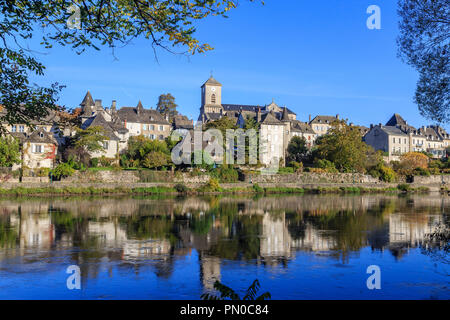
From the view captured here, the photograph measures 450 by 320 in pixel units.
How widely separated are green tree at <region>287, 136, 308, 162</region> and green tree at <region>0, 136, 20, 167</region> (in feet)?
156

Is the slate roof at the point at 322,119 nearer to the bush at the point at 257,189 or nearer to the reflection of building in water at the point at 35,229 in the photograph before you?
the bush at the point at 257,189

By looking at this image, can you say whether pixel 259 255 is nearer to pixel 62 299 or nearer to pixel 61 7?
pixel 62 299

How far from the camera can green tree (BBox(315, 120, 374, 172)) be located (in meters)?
67.9

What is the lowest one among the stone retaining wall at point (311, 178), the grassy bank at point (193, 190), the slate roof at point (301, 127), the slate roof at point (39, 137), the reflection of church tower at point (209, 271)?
the reflection of church tower at point (209, 271)

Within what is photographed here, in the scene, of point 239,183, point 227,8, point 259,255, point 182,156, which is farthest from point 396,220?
point 182,156

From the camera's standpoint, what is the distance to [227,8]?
8.39 meters

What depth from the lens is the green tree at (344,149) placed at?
67.9m

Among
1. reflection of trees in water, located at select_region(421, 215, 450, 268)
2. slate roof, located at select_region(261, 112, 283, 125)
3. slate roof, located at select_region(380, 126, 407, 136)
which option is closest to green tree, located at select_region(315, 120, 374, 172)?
slate roof, located at select_region(261, 112, 283, 125)

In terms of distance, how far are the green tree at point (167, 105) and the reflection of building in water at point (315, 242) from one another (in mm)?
86606

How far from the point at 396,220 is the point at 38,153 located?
43682 millimetres

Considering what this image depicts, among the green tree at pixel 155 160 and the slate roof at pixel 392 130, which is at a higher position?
the slate roof at pixel 392 130

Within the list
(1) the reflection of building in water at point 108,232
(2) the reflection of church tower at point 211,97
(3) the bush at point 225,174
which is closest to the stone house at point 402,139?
(2) the reflection of church tower at point 211,97

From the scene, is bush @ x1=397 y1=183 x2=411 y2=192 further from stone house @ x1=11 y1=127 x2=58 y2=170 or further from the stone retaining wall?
stone house @ x1=11 y1=127 x2=58 y2=170

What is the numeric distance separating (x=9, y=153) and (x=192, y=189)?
21.2 m
